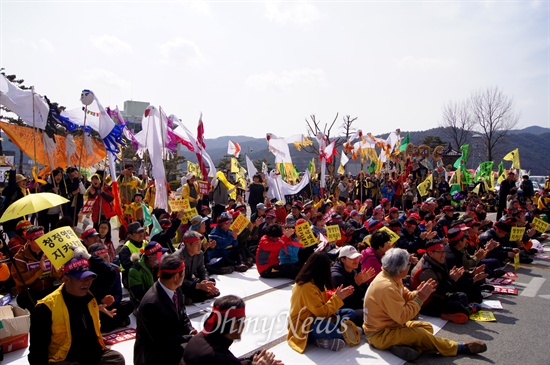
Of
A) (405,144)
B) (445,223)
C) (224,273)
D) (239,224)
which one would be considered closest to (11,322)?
(224,273)

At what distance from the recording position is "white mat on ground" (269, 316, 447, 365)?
4.29 meters

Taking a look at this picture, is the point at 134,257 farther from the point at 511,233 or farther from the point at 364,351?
the point at 511,233

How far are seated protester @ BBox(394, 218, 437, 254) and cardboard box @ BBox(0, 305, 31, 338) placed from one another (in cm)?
616

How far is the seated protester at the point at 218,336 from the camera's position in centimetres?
261

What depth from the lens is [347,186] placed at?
1866 centimetres

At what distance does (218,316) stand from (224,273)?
522cm

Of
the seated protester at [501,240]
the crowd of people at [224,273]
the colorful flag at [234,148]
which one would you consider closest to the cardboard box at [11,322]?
the crowd of people at [224,273]

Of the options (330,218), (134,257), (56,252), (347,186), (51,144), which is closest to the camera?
(56,252)

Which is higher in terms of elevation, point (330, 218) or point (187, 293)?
point (330, 218)

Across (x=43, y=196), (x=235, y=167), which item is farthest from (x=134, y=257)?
(x=235, y=167)

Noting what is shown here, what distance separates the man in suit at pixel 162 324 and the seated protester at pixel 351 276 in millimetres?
2221

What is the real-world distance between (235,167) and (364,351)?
463 inches

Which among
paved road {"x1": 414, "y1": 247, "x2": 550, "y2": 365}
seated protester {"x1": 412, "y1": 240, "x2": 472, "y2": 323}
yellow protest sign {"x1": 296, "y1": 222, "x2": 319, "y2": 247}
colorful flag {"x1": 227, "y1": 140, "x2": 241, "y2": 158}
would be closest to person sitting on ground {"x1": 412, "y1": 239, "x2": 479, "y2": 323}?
seated protester {"x1": 412, "y1": 240, "x2": 472, "y2": 323}

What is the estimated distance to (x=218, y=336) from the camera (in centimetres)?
270
